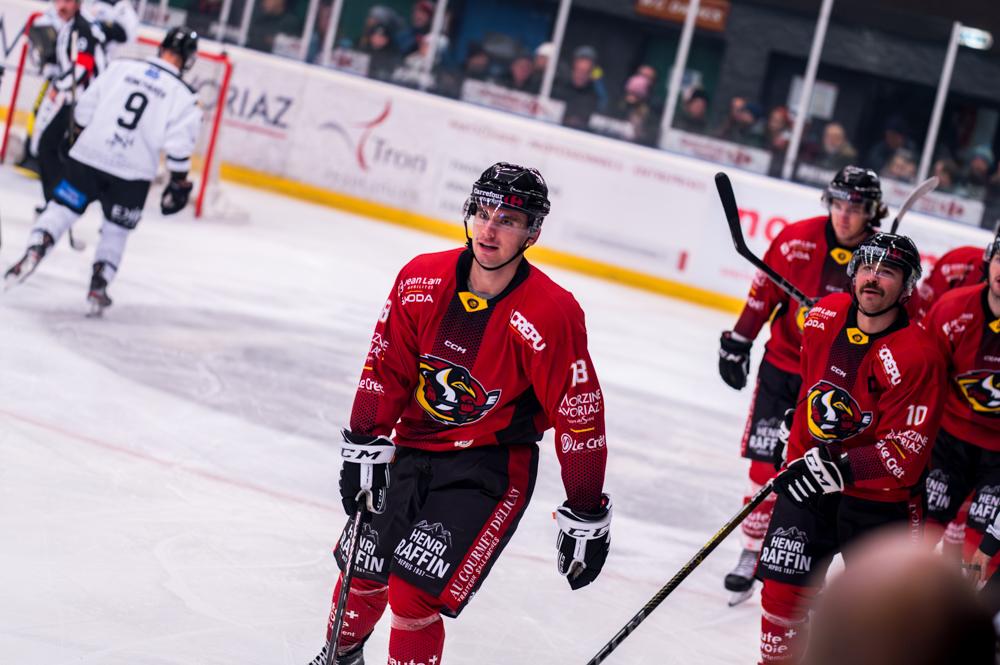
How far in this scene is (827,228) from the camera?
4.22m

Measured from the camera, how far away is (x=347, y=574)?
2648mm

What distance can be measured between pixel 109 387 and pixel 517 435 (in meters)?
2.72

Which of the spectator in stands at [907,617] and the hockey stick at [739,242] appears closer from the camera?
the spectator in stands at [907,617]

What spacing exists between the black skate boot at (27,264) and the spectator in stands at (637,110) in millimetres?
6043

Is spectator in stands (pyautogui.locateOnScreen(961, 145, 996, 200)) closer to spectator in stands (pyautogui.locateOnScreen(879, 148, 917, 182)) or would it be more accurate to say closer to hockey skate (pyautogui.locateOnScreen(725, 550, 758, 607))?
spectator in stands (pyautogui.locateOnScreen(879, 148, 917, 182))

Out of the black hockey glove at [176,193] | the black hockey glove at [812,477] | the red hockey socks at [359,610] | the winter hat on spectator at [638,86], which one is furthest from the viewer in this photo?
the winter hat on spectator at [638,86]

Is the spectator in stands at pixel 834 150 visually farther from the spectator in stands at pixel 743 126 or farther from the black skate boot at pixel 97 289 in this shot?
the black skate boot at pixel 97 289

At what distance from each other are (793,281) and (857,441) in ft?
3.66

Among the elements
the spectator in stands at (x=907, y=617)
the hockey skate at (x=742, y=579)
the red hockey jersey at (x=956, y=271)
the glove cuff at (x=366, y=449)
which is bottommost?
the hockey skate at (x=742, y=579)

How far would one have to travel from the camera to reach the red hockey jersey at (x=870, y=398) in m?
3.05

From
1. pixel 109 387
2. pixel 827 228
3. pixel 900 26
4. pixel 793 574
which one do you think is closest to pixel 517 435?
pixel 793 574

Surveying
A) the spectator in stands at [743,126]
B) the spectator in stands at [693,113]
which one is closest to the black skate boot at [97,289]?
the spectator in stands at [693,113]

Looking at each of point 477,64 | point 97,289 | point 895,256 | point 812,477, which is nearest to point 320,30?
point 477,64

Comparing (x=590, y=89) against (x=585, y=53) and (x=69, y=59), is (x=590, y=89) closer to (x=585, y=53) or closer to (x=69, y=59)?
(x=585, y=53)
